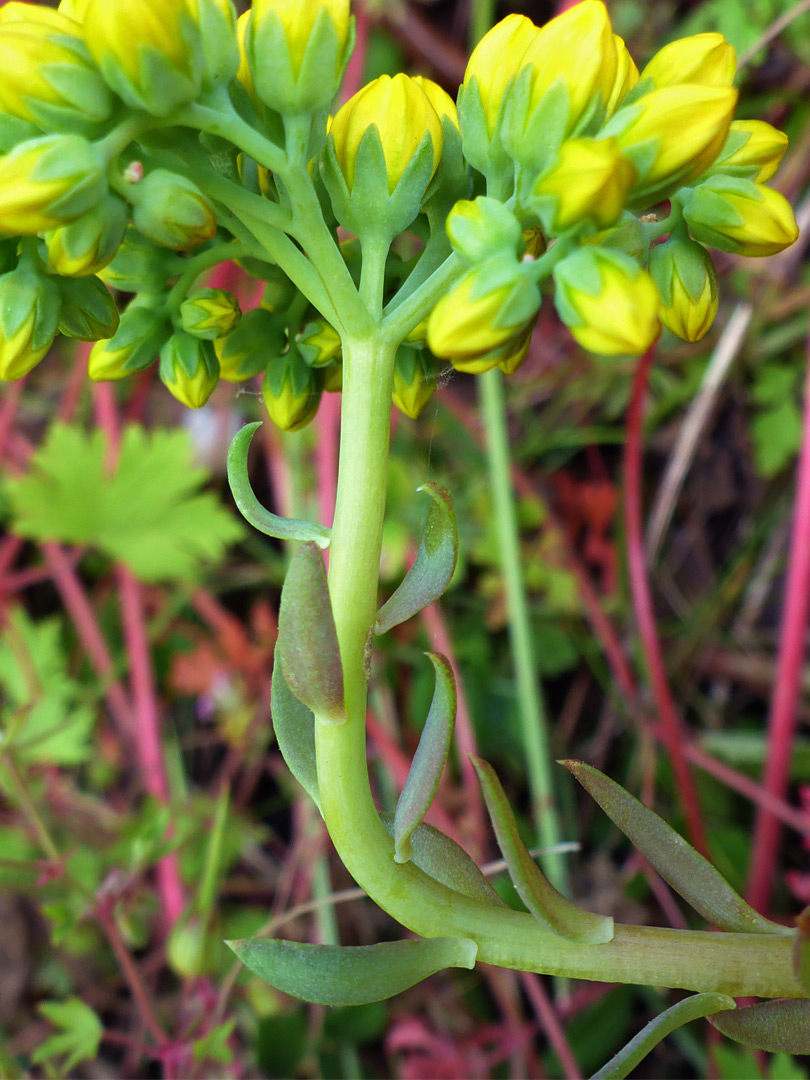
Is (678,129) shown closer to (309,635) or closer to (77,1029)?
(309,635)

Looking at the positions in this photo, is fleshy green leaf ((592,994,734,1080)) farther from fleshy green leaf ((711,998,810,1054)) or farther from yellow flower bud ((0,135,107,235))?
yellow flower bud ((0,135,107,235))

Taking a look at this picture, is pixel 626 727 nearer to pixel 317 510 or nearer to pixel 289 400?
pixel 317 510

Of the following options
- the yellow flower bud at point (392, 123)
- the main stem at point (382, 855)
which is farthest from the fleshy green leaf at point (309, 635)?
the yellow flower bud at point (392, 123)

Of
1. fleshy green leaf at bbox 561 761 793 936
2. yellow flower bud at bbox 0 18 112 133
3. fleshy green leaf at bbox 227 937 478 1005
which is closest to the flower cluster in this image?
yellow flower bud at bbox 0 18 112 133

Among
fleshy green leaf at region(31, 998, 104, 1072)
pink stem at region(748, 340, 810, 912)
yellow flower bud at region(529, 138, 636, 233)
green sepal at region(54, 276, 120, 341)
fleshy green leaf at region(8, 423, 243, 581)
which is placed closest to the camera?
yellow flower bud at region(529, 138, 636, 233)

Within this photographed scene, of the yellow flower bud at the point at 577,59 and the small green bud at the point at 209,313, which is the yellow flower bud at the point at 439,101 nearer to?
the yellow flower bud at the point at 577,59

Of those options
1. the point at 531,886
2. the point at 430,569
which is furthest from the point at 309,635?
the point at 531,886
